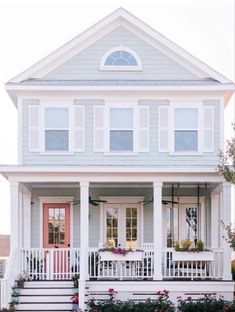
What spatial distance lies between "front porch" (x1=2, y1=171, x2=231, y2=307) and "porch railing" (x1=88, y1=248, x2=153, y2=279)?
1.1 inches

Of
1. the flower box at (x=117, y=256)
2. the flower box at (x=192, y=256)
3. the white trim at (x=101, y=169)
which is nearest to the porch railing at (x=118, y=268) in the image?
the flower box at (x=117, y=256)

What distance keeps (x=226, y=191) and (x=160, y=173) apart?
1.91 m

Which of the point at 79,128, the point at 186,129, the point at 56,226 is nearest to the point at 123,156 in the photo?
the point at 79,128

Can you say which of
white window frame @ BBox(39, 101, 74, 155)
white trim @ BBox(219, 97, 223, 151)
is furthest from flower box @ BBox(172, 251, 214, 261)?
white window frame @ BBox(39, 101, 74, 155)

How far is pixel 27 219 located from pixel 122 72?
5.45 metres

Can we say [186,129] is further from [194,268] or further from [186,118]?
[194,268]

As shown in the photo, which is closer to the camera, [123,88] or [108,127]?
[123,88]

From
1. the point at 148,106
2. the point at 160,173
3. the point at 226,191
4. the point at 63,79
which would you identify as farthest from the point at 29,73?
the point at 226,191

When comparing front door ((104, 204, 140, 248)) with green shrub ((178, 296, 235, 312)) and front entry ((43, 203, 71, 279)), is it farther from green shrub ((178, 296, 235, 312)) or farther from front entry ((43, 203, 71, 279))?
green shrub ((178, 296, 235, 312))

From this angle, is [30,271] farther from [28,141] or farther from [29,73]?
[29,73]

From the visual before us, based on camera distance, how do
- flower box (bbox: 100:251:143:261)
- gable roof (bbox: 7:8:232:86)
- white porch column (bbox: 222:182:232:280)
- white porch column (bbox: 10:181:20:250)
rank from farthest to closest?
gable roof (bbox: 7:8:232:86) < flower box (bbox: 100:251:143:261) < white porch column (bbox: 222:182:232:280) < white porch column (bbox: 10:181:20:250)

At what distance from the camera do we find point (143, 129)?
22.2 meters

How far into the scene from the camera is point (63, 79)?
2242 centimetres

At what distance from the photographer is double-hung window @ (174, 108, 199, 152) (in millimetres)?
22094
